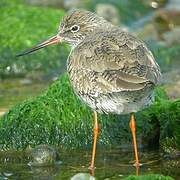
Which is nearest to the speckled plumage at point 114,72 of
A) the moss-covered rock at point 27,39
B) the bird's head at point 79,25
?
the bird's head at point 79,25

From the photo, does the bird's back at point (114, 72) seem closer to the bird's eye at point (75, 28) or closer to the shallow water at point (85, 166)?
the bird's eye at point (75, 28)

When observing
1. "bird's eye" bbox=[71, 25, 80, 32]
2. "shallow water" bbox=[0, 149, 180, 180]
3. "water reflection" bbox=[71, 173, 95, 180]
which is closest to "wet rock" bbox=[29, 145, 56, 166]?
"shallow water" bbox=[0, 149, 180, 180]

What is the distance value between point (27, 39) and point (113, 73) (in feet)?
21.0

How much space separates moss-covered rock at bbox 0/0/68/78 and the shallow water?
442cm

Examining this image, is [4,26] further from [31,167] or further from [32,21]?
[31,167]

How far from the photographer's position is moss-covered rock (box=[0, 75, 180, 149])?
977 centimetres

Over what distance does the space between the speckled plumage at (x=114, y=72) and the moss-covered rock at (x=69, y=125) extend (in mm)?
1061

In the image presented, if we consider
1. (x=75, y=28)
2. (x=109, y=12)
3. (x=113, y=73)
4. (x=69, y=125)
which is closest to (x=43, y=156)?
(x=69, y=125)

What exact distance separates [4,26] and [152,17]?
3987 millimetres

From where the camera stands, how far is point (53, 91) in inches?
407

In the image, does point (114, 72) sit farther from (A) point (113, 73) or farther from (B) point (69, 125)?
(B) point (69, 125)

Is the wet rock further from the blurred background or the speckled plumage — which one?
the blurred background

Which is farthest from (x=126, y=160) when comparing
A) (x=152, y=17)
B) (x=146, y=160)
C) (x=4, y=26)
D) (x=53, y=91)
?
(x=152, y=17)

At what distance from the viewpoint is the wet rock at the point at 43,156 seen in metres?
9.10
